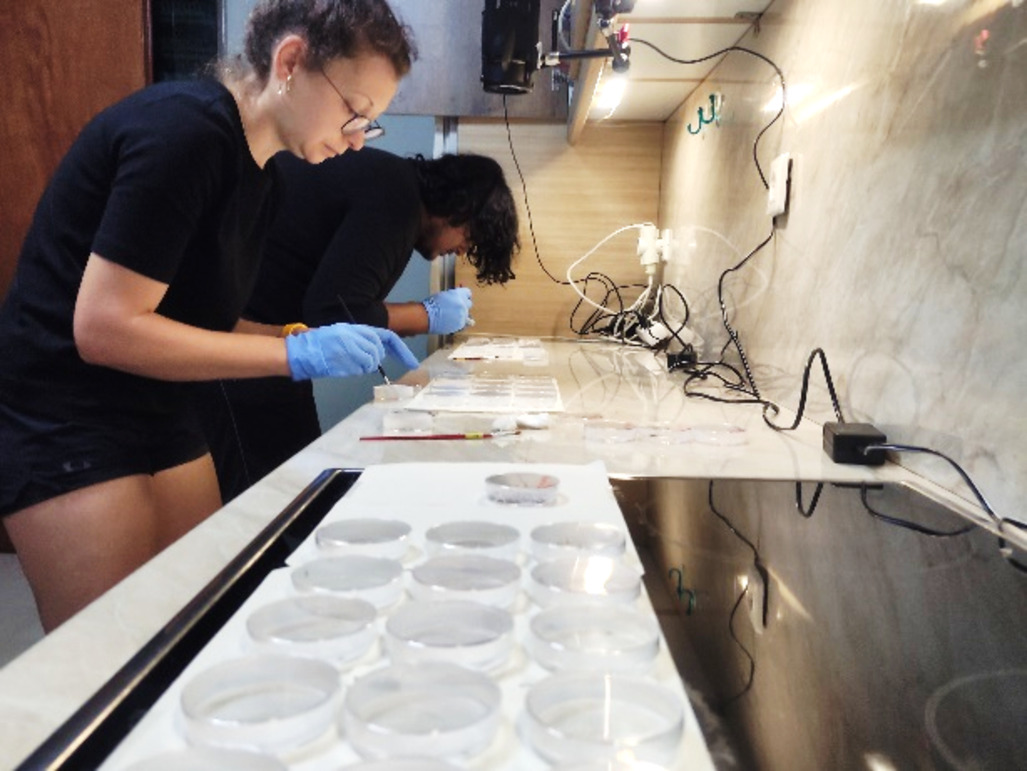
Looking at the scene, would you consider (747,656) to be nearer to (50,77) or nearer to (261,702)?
(261,702)

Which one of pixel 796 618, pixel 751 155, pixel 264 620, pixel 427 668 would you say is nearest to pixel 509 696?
→ pixel 427 668

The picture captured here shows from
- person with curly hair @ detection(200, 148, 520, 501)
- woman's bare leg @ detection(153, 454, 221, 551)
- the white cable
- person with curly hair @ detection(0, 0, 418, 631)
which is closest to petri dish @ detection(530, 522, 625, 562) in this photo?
person with curly hair @ detection(0, 0, 418, 631)

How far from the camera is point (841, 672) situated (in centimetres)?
46

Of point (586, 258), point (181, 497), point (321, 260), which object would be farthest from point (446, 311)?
point (181, 497)

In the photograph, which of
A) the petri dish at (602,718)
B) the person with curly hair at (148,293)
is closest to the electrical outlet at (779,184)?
the person with curly hair at (148,293)

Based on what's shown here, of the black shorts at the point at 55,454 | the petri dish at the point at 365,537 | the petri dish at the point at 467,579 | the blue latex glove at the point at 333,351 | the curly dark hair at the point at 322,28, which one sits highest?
the curly dark hair at the point at 322,28

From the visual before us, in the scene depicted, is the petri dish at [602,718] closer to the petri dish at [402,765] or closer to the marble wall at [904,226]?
the petri dish at [402,765]

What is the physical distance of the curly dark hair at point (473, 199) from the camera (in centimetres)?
186

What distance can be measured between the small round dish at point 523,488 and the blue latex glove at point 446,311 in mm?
1291

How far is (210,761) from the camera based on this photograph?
12.1 inches

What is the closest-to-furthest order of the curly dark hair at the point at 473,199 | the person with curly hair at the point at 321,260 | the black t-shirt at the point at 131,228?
1. the black t-shirt at the point at 131,228
2. the person with curly hair at the point at 321,260
3. the curly dark hair at the point at 473,199

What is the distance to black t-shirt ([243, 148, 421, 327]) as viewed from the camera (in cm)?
162

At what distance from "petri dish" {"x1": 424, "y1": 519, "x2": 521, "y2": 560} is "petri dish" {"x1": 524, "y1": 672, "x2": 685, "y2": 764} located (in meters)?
0.17

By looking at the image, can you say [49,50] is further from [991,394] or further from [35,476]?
[991,394]
